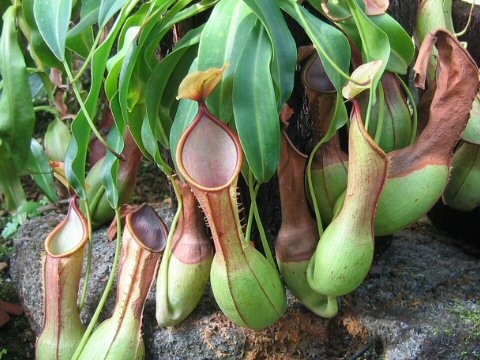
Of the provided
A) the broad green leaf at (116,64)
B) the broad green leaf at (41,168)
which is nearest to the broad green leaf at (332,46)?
the broad green leaf at (116,64)

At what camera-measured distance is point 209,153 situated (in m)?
0.82

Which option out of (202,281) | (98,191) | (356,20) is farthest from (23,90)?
(356,20)

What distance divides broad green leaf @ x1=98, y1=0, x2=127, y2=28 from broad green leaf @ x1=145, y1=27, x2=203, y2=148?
99mm

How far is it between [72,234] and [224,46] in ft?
1.50

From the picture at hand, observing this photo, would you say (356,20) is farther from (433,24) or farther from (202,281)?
(202,281)

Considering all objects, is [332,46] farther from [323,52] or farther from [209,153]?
[209,153]

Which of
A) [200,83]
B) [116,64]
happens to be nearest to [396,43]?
[200,83]

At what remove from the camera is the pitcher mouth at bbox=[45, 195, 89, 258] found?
1.05 meters

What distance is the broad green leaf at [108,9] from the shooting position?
0.88m

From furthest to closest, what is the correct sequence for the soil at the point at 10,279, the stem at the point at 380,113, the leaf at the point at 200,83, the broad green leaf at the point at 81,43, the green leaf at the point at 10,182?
the soil at the point at 10,279 → the green leaf at the point at 10,182 → the broad green leaf at the point at 81,43 → the stem at the point at 380,113 → the leaf at the point at 200,83

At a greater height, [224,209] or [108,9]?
[108,9]

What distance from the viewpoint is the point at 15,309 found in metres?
1.50

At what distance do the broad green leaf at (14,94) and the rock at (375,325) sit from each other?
0.35 meters

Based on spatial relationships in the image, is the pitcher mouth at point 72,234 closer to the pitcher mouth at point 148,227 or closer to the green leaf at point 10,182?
the pitcher mouth at point 148,227
